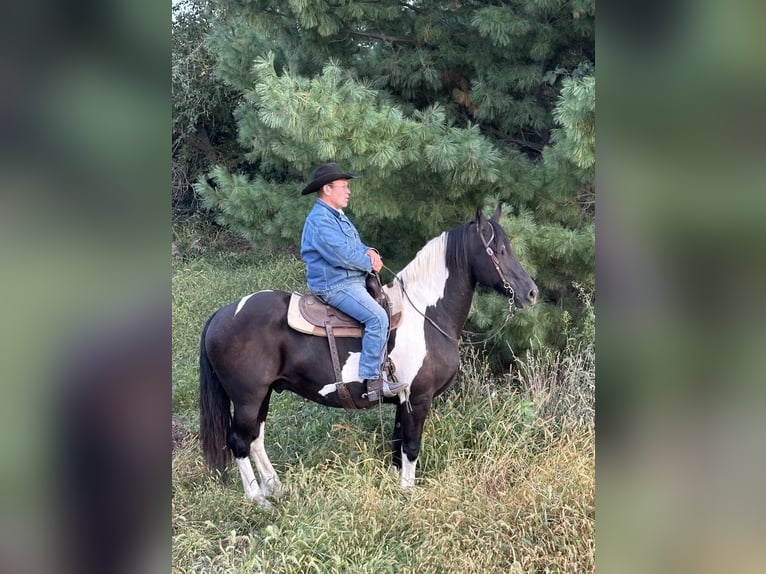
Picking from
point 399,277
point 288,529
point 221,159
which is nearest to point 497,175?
point 399,277

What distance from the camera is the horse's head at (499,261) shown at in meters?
3.84

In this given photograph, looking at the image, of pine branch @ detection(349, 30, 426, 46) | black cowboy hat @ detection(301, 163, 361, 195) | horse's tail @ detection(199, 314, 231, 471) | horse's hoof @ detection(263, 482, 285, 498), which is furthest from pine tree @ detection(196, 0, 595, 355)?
horse's hoof @ detection(263, 482, 285, 498)

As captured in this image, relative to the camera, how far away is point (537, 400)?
472 cm

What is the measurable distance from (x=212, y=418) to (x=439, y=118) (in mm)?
2746

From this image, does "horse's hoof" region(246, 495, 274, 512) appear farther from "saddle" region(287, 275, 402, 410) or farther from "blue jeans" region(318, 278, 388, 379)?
"blue jeans" region(318, 278, 388, 379)

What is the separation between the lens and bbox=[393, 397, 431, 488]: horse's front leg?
395 centimetres

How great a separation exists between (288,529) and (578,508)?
165 cm

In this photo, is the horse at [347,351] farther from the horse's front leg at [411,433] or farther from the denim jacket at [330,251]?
the denim jacket at [330,251]

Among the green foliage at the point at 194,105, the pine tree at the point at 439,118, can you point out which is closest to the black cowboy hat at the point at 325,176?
the pine tree at the point at 439,118

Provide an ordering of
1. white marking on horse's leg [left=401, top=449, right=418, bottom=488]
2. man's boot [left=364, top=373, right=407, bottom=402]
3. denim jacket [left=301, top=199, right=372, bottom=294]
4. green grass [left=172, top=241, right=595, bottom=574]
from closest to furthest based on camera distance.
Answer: green grass [left=172, top=241, right=595, bottom=574] < denim jacket [left=301, top=199, right=372, bottom=294] < man's boot [left=364, top=373, right=407, bottom=402] < white marking on horse's leg [left=401, top=449, right=418, bottom=488]

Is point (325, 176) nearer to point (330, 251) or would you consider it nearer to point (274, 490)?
point (330, 251)

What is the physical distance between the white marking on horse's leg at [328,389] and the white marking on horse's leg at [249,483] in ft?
2.24
